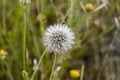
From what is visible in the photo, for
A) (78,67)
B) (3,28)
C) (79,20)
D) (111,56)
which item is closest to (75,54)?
(78,67)

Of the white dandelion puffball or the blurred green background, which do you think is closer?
the white dandelion puffball

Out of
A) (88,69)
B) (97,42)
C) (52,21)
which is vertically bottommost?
(88,69)

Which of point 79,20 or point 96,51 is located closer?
point 79,20

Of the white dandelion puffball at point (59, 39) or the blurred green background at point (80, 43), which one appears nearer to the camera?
the white dandelion puffball at point (59, 39)

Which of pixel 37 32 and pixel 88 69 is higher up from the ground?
pixel 37 32

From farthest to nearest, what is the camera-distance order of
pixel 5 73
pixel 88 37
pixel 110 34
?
pixel 110 34, pixel 88 37, pixel 5 73

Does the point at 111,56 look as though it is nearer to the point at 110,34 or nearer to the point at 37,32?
the point at 110,34

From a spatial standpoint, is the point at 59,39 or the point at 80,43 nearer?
the point at 59,39

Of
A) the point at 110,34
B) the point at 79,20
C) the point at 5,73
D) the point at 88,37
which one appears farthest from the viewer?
the point at 110,34
